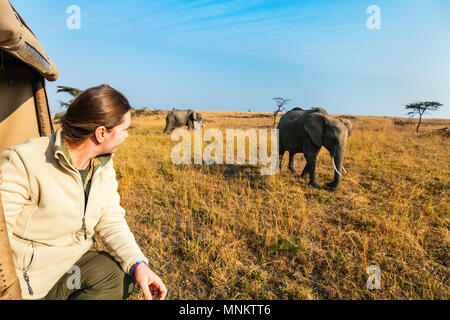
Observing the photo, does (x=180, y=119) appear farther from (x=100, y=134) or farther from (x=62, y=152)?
(x=62, y=152)

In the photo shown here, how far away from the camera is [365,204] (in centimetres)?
443

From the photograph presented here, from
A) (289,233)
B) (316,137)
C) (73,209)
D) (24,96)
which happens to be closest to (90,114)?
(73,209)

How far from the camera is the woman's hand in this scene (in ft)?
5.19

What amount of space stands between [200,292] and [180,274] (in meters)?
0.35

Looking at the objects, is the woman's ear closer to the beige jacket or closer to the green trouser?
the beige jacket

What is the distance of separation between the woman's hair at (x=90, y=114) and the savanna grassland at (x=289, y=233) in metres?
1.70

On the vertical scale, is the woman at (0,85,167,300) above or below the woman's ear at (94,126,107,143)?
below

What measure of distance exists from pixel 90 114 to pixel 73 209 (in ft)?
2.11

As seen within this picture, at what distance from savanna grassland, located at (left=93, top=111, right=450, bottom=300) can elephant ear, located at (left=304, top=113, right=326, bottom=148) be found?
116cm

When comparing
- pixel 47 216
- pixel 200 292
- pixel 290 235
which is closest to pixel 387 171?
pixel 290 235

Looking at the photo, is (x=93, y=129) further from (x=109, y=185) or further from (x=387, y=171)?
(x=387, y=171)

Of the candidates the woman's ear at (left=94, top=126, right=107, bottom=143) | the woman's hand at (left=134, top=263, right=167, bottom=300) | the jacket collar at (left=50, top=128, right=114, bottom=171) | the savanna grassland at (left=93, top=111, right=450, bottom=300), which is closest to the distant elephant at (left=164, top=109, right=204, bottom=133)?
the savanna grassland at (left=93, top=111, right=450, bottom=300)

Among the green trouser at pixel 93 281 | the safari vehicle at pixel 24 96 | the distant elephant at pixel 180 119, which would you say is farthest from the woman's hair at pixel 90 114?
the distant elephant at pixel 180 119

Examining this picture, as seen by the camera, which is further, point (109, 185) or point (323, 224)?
point (323, 224)
